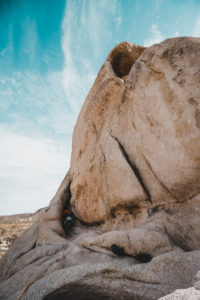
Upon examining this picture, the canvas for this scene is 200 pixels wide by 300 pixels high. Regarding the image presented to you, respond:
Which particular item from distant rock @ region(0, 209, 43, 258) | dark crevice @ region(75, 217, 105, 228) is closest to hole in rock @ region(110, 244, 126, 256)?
dark crevice @ region(75, 217, 105, 228)

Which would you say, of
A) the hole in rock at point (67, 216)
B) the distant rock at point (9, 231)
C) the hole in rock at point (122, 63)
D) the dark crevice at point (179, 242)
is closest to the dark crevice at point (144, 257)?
the dark crevice at point (179, 242)

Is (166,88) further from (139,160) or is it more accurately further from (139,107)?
(139,160)

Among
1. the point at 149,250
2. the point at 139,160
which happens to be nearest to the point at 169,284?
the point at 149,250

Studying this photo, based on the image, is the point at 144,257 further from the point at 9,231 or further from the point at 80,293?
the point at 9,231

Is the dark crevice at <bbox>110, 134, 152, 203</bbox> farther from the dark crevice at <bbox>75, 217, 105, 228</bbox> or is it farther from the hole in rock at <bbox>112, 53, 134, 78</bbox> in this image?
the hole in rock at <bbox>112, 53, 134, 78</bbox>

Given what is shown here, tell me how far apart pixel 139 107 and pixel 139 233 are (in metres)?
3.32

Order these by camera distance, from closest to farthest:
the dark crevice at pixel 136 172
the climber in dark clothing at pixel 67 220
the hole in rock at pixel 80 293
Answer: the hole in rock at pixel 80 293, the dark crevice at pixel 136 172, the climber in dark clothing at pixel 67 220

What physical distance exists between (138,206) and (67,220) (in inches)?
133

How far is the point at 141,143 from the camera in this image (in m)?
5.05

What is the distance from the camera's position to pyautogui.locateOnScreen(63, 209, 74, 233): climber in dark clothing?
692 cm

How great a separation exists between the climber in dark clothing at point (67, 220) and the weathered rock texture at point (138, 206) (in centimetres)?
37

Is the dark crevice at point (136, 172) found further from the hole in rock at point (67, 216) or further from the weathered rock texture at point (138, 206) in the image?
the hole in rock at point (67, 216)

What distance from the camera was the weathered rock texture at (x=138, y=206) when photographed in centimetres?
257

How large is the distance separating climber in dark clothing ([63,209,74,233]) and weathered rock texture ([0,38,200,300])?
1.21 ft
